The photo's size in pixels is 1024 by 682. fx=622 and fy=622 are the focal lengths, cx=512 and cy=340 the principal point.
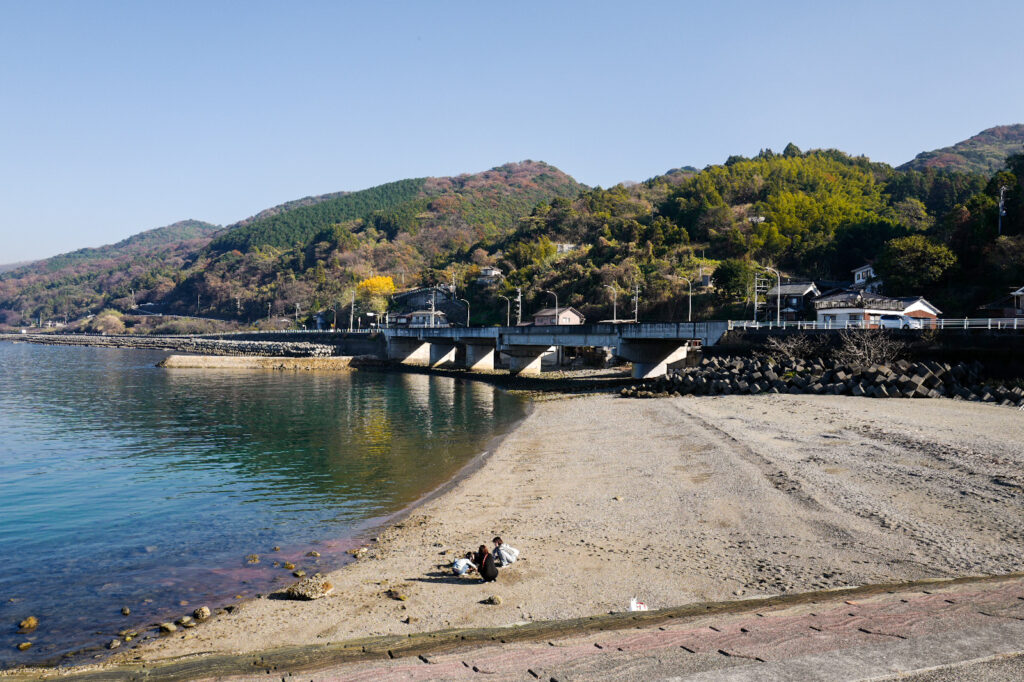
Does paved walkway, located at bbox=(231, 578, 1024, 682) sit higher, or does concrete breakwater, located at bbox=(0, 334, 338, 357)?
concrete breakwater, located at bbox=(0, 334, 338, 357)

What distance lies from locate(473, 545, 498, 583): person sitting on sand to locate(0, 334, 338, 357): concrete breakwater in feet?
316

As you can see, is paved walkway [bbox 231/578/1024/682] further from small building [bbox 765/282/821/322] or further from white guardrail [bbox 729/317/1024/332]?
small building [bbox 765/282/821/322]

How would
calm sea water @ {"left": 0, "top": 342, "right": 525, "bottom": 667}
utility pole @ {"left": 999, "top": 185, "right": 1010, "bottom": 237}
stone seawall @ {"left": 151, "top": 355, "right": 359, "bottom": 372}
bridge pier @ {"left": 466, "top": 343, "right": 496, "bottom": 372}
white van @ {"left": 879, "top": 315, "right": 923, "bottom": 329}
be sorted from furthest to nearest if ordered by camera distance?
stone seawall @ {"left": 151, "top": 355, "right": 359, "bottom": 372}, bridge pier @ {"left": 466, "top": 343, "right": 496, "bottom": 372}, utility pole @ {"left": 999, "top": 185, "right": 1010, "bottom": 237}, white van @ {"left": 879, "top": 315, "right": 923, "bottom": 329}, calm sea water @ {"left": 0, "top": 342, "right": 525, "bottom": 667}

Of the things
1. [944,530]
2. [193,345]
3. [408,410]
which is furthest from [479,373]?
[193,345]

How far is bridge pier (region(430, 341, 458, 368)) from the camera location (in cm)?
9050

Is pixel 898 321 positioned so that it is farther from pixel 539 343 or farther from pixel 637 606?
pixel 637 606

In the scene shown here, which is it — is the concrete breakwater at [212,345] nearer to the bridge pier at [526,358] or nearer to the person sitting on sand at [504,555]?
the bridge pier at [526,358]

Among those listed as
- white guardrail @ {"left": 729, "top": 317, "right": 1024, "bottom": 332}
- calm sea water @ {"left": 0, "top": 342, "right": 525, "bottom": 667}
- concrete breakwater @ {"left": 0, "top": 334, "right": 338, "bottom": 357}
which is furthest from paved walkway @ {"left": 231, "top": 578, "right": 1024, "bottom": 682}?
concrete breakwater @ {"left": 0, "top": 334, "right": 338, "bottom": 357}

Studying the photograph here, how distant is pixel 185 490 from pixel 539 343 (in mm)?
48496

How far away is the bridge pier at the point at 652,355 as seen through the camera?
57562mm

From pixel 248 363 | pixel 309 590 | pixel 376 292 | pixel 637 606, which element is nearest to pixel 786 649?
pixel 637 606

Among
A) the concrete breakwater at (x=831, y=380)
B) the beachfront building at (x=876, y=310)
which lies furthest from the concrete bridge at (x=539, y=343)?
the beachfront building at (x=876, y=310)

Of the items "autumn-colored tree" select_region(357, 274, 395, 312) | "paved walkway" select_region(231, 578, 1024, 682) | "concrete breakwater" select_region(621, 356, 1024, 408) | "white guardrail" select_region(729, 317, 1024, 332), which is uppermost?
"autumn-colored tree" select_region(357, 274, 395, 312)

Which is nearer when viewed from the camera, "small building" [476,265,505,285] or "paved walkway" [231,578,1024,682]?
"paved walkway" [231,578,1024,682]
